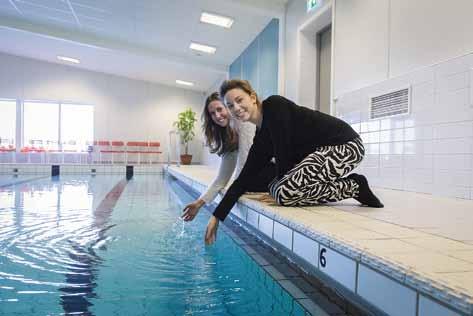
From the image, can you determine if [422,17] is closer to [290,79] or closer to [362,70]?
[362,70]

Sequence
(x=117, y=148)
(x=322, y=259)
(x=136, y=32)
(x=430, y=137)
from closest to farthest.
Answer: (x=322, y=259)
(x=430, y=137)
(x=136, y=32)
(x=117, y=148)

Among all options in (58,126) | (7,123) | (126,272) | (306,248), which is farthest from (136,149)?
(306,248)

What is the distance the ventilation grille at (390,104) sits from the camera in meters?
3.36

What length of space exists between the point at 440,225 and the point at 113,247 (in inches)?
72.0

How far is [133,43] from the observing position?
9.93m

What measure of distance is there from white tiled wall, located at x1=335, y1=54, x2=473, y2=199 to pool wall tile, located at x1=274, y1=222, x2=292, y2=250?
1.62 m

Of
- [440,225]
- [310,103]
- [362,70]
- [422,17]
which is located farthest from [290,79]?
[440,225]

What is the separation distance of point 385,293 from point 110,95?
1454 centimetres

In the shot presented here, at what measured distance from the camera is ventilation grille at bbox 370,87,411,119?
336cm

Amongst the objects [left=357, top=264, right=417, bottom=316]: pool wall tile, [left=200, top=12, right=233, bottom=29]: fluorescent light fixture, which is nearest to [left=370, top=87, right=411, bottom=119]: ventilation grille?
[left=357, top=264, right=417, bottom=316]: pool wall tile

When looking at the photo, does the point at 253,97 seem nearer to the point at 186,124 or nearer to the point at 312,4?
the point at 312,4

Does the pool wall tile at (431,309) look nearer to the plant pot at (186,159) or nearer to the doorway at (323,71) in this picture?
the doorway at (323,71)

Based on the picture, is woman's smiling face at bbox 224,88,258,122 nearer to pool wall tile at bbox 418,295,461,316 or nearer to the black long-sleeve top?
the black long-sleeve top

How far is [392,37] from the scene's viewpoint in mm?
3584
